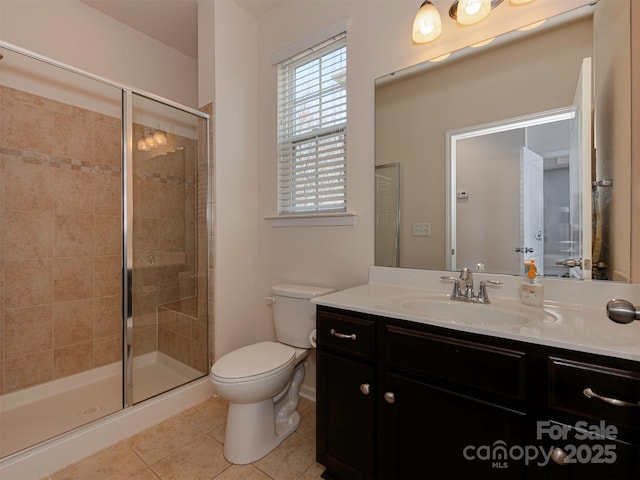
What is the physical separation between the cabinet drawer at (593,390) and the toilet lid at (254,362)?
3.68 feet

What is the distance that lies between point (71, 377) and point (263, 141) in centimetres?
217

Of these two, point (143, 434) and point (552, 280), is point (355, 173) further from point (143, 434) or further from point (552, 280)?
point (143, 434)

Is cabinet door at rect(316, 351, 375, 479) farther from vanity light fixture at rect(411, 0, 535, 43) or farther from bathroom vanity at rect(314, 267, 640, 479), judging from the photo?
vanity light fixture at rect(411, 0, 535, 43)

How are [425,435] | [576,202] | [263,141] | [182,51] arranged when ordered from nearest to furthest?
1. [425,435]
2. [576,202]
3. [263,141]
4. [182,51]

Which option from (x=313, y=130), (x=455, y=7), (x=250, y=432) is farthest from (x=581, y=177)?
(x=250, y=432)

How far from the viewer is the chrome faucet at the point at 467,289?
1303 mm

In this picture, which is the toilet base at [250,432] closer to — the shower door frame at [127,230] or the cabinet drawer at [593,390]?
the shower door frame at [127,230]

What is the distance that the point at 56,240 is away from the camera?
2.07 metres

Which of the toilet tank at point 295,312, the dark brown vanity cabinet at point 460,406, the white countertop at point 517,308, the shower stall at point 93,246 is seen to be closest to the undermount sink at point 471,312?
the white countertop at point 517,308

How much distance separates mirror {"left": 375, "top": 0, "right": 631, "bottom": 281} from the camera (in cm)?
115

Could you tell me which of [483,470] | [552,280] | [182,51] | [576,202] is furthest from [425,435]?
[182,51]

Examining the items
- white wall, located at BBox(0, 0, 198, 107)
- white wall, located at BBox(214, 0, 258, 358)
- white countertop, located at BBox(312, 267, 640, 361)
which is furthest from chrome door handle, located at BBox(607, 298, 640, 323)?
white wall, located at BBox(0, 0, 198, 107)

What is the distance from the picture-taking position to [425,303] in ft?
4.51

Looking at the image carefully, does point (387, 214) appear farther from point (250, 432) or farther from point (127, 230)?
point (127, 230)
